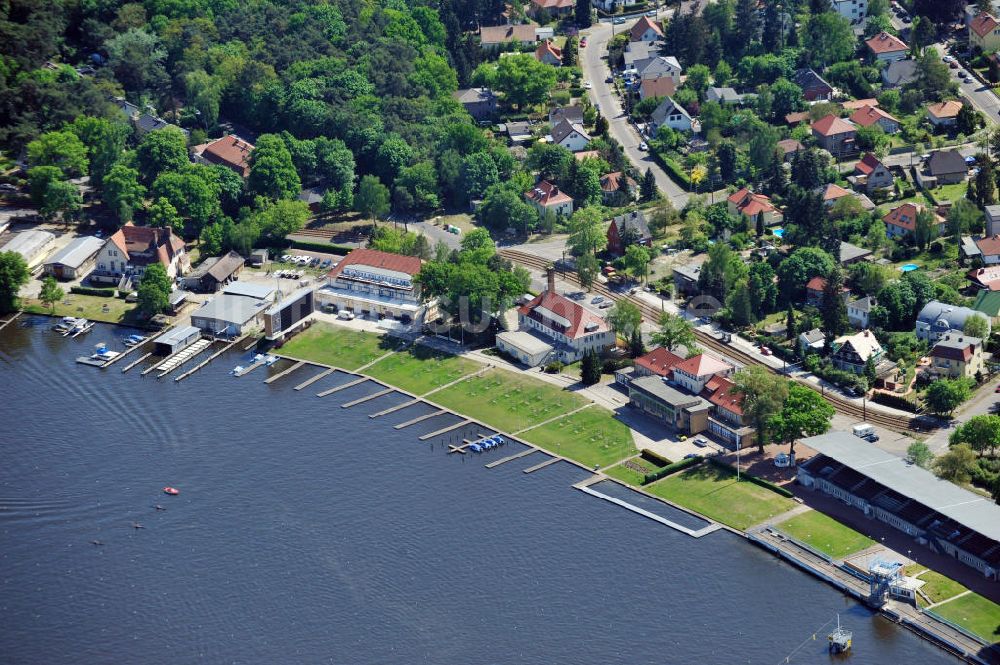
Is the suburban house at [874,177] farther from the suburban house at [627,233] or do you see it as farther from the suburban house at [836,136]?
the suburban house at [627,233]

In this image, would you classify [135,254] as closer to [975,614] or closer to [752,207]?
[752,207]

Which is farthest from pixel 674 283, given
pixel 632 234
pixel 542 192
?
pixel 542 192

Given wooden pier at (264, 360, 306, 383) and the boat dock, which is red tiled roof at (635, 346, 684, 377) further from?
wooden pier at (264, 360, 306, 383)

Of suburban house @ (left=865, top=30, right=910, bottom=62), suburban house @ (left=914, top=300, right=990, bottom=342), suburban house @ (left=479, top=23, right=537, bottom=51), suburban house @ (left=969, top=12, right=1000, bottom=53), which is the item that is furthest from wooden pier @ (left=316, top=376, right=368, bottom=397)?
suburban house @ (left=969, top=12, right=1000, bottom=53)

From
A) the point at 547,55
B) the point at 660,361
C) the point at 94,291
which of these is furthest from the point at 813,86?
the point at 94,291

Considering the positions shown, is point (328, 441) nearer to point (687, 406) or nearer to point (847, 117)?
point (687, 406)

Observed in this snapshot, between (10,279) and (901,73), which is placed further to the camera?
(901,73)
